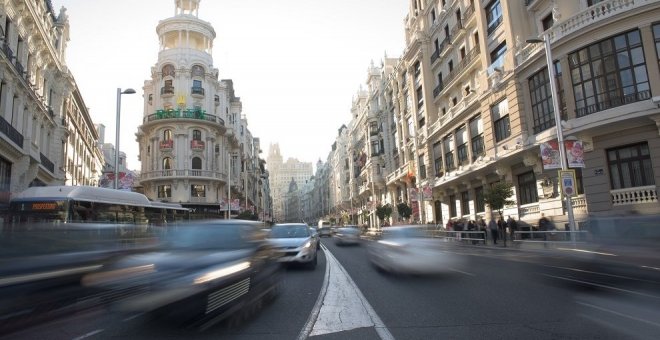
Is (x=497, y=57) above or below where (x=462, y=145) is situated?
above

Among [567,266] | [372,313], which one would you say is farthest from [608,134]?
[372,313]

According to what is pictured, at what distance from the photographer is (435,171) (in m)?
41.3

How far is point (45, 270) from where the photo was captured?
621 cm

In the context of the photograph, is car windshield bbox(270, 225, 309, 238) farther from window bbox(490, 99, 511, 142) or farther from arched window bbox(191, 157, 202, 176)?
arched window bbox(191, 157, 202, 176)

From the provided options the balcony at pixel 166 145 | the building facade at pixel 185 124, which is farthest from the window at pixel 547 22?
the balcony at pixel 166 145

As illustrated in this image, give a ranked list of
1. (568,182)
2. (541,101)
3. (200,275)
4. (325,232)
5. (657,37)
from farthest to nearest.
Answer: (325,232) → (541,101) → (657,37) → (568,182) → (200,275)

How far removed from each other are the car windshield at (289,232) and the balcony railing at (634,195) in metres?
14.5

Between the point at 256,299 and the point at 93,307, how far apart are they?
2.96 m

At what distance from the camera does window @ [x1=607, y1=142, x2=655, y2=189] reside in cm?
1948

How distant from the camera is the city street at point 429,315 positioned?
576 centimetres

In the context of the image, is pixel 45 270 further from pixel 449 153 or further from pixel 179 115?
pixel 179 115

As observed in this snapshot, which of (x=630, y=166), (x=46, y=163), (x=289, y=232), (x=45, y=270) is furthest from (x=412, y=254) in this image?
(x=46, y=163)

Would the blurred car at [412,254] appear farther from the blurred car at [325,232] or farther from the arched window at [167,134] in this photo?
the arched window at [167,134]

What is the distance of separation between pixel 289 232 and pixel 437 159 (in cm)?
2808
